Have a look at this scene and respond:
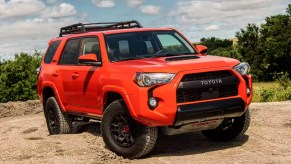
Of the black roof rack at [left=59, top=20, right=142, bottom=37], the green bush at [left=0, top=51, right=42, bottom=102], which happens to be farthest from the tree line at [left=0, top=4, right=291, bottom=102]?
the black roof rack at [left=59, top=20, right=142, bottom=37]

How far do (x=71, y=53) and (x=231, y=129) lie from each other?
313 cm

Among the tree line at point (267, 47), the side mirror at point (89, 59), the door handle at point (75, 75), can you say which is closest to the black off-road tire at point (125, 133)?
the side mirror at point (89, 59)

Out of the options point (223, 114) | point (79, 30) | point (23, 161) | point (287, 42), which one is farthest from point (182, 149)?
point (287, 42)

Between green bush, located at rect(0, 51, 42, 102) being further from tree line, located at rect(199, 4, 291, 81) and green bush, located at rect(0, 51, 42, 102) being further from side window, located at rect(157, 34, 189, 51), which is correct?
tree line, located at rect(199, 4, 291, 81)

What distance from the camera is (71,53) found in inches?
347

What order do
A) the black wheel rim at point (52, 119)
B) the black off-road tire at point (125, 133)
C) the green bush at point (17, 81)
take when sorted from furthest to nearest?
the green bush at point (17, 81) < the black wheel rim at point (52, 119) < the black off-road tire at point (125, 133)

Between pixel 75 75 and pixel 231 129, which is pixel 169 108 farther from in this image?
pixel 75 75

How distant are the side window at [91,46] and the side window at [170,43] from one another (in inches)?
43.1

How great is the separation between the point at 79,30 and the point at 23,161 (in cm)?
352

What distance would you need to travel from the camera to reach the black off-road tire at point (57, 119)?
30.3 ft

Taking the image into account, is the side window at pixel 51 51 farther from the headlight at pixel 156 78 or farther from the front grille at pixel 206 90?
the front grille at pixel 206 90

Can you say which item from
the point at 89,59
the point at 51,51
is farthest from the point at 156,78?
the point at 51,51

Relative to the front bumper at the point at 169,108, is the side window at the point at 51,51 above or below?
above

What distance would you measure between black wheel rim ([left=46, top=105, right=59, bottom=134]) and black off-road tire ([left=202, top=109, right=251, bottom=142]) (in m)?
2.95
